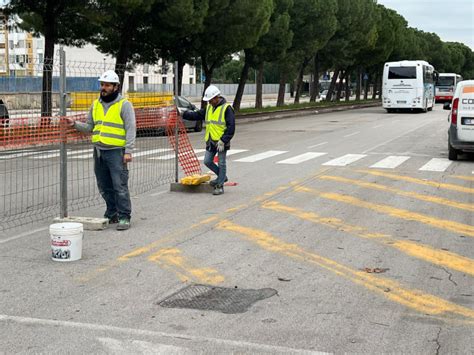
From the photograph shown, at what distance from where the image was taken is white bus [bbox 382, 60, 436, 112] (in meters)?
46.5

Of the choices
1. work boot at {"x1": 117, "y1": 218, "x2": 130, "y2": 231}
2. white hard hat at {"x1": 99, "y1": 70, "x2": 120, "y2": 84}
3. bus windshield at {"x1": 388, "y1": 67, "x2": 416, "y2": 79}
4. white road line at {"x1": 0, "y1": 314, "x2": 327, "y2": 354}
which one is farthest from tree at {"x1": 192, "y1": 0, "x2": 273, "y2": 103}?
white road line at {"x1": 0, "y1": 314, "x2": 327, "y2": 354}

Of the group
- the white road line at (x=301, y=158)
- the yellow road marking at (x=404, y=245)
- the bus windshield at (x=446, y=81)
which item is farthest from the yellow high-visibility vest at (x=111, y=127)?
the bus windshield at (x=446, y=81)

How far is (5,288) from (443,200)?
7404mm

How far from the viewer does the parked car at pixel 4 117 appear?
9180 millimetres

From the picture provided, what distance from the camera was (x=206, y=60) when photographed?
1502 inches

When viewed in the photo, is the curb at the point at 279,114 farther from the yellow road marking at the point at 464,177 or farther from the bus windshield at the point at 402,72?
the yellow road marking at the point at 464,177

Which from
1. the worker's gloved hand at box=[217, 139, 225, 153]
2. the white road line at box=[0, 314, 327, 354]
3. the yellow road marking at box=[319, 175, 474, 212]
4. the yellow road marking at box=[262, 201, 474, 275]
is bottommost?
the white road line at box=[0, 314, 327, 354]

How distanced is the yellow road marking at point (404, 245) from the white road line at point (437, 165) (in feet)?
20.4

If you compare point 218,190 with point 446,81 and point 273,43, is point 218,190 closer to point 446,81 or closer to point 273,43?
point 273,43

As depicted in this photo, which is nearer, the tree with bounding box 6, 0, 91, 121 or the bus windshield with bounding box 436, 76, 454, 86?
the tree with bounding box 6, 0, 91, 121

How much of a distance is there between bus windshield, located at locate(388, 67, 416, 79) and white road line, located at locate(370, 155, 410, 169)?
2965cm

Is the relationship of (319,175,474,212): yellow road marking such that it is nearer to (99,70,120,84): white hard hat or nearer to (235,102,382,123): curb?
(99,70,120,84): white hard hat

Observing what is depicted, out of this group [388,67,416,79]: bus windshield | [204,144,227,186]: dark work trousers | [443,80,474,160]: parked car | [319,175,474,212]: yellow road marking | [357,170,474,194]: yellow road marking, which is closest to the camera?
[319,175,474,212]: yellow road marking

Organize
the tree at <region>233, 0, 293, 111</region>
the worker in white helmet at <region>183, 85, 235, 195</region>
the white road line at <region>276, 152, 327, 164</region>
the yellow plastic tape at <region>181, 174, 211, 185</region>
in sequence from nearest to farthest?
the worker in white helmet at <region>183, 85, 235, 195</region>, the yellow plastic tape at <region>181, 174, 211, 185</region>, the white road line at <region>276, 152, 327, 164</region>, the tree at <region>233, 0, 293, 111</region>
